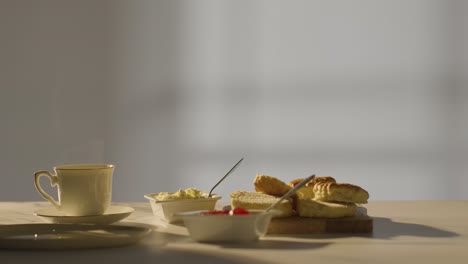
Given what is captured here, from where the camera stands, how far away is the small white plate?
1029mm

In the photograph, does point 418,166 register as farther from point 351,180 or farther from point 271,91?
point 271,91

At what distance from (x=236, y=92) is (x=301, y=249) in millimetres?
3462

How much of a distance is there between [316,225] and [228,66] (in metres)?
3.28

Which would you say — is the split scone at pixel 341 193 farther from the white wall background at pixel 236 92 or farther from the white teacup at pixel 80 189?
the white wall background at pixel 236 92

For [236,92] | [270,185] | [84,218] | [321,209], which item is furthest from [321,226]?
[236,92]

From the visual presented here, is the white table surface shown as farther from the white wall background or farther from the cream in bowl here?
the white wall background

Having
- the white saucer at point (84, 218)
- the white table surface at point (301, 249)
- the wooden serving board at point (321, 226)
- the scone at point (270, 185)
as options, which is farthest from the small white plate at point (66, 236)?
the scone at point (270, 185)

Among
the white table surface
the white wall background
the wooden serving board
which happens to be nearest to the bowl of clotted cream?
the white table surface

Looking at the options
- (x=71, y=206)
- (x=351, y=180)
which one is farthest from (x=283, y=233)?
(x=351, y=180)

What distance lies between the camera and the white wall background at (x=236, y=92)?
14.4 feet

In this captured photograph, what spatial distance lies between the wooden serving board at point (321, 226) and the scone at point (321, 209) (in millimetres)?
17

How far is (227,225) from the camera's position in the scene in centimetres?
110

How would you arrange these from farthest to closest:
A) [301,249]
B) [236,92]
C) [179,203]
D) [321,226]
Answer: [236,92], [179,203], [321,226], [301,249]

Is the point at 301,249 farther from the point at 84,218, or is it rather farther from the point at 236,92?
the point at 236,92
